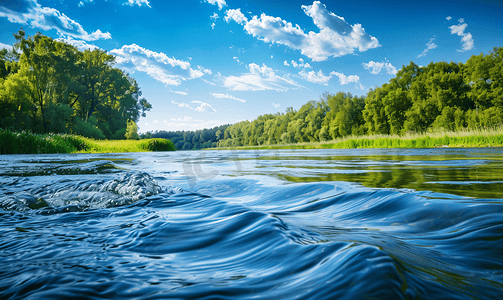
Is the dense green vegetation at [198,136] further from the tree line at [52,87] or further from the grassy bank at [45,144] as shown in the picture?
the grassy bank at [45,144]

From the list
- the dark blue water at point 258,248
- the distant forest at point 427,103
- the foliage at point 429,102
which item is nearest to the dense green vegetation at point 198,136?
the distant forest at point 427,103

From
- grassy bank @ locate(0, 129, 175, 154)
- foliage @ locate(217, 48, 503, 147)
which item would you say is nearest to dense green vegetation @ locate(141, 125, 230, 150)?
foliage @ locate(217, 48, 503, 147)

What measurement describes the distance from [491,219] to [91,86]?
203 ft

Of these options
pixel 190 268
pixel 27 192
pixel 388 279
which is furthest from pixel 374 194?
pixel 27 192

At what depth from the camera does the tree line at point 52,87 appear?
99.9 feet

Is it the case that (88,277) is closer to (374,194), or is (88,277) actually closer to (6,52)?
(374,194)

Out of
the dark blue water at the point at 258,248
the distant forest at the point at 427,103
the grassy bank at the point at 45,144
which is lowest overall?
the dark blue water at the point at 258,248

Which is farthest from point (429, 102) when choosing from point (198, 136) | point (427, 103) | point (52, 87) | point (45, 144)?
point (198, 136)

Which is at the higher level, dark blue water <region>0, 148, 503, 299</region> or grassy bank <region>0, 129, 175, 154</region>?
grassy bank <region>0, 129, 175, 154</region>

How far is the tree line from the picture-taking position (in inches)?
1199

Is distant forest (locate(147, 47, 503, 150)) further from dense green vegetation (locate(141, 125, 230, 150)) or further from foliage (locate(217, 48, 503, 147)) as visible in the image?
dense green vegetation (locate(141, 125, 230, 150))

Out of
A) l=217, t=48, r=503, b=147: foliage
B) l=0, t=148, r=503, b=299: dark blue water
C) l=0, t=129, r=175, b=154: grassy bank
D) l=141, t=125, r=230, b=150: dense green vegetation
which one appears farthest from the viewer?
l=141, t=125, r=230, b=150: dense green vegetation

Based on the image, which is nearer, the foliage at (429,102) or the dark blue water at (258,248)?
the dark blue water at (258,248)

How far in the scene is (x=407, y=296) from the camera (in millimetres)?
863
